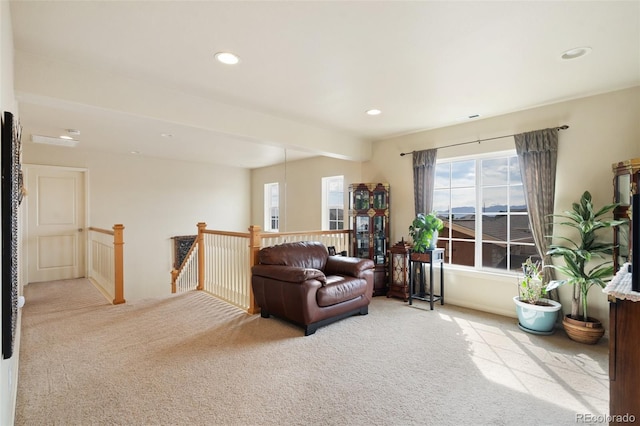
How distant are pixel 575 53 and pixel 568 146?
1.34m

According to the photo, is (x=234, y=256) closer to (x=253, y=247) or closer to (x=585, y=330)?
(x=253, y=247)

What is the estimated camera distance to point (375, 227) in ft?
16.2

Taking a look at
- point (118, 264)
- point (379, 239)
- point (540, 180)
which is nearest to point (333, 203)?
point (379, 239)

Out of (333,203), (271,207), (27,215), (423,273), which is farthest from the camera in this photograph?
(271,207)

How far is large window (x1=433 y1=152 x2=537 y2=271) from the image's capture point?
3.91m

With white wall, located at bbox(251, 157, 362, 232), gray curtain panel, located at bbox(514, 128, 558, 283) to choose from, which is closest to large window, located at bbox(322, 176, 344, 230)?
white wall, located at bbox(251, 157, 362, 232)

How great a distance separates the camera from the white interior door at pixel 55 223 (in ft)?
17.7

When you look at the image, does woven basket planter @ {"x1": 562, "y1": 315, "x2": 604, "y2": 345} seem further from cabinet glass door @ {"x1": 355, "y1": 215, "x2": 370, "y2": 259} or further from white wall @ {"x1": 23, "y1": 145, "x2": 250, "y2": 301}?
white wall @ {"x1": 23, "y1": 145, "x2": 250, "y2": 301}

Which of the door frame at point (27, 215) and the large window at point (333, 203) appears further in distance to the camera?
the large window at point (333, 203)

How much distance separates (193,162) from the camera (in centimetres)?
720

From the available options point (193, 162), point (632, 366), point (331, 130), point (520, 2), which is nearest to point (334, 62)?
point (520, 2)

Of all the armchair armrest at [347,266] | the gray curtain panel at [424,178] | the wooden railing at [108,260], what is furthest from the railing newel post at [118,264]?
the gray curtain panel at [424,178]

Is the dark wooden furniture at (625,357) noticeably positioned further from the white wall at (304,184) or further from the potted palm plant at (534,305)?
the white wall at (304,184)

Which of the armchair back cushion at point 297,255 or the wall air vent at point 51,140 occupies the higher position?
the wall air vent at point 51,140
